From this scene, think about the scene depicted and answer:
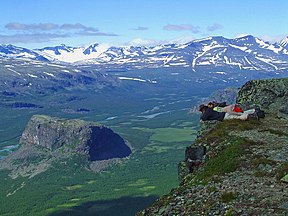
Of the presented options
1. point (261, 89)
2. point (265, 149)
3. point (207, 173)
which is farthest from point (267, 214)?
point (261, 89)

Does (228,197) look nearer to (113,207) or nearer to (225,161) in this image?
(225,161)

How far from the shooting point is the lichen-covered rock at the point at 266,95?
56.6 meters

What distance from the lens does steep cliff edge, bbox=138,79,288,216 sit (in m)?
24.3

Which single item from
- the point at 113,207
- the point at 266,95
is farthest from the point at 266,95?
the point at 113,207

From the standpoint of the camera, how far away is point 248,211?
2295cm

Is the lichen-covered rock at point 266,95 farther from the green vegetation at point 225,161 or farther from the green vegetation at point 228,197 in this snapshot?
the green vegetation at point 228,197

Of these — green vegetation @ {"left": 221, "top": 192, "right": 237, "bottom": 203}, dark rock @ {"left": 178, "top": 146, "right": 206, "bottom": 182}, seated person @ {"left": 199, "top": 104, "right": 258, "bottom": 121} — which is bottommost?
dark rock @ {"left": 178, "top": 146, "right": 206, "bottom": 182}

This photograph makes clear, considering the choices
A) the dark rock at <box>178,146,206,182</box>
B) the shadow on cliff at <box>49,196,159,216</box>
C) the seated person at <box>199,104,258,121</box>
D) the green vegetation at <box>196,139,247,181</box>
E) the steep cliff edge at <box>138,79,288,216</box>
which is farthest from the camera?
the shadow on cliff at <box>49,196,159,216</box>

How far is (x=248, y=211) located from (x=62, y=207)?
17326 cm

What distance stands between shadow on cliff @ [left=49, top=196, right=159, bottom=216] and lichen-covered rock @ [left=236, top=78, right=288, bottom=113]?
373 feet

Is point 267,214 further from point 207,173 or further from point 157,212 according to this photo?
point 207,173

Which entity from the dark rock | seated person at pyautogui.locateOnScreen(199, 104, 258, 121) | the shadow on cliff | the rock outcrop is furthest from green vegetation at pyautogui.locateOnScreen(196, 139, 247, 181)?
the shadow on cliff

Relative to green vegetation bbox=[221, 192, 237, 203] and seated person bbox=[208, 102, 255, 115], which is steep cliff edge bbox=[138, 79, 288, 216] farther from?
seated person bbox=[208, 102, 255, 115]

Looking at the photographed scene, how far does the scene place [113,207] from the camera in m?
178
